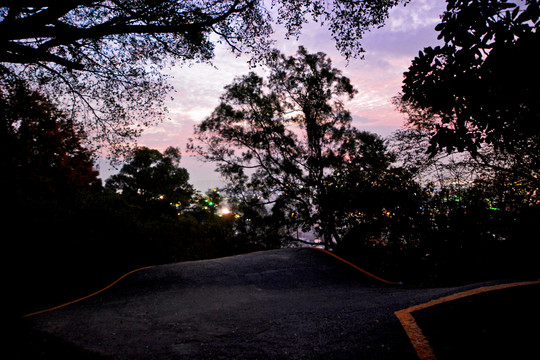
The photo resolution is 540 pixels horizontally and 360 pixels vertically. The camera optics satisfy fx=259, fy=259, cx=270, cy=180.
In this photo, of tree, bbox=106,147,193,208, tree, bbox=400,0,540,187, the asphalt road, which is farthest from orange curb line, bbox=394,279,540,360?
tree, bbox=106,147,193,208

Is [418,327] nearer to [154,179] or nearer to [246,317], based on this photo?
[246,317]

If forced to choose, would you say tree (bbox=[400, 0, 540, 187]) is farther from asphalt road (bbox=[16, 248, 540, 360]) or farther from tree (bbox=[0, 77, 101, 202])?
tree (bbox=[0, 77, 101, 202])

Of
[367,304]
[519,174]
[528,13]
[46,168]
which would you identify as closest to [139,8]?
[528,13]

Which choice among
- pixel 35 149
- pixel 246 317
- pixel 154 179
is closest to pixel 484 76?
pixel 246 317

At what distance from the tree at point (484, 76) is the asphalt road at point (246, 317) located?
1925 millimetres

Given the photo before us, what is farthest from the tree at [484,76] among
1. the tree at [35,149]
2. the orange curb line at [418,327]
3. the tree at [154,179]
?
the tree at [154,179]

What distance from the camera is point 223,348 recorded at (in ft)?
10.5

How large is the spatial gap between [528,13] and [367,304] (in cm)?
422

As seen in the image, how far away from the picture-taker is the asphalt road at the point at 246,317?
2963mm

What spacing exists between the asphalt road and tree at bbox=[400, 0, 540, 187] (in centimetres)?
193

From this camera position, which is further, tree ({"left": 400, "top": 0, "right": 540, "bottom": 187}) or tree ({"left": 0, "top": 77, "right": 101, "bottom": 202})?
tree ({"left": 0, "top": 77, "right": 101, "bottom": 202})

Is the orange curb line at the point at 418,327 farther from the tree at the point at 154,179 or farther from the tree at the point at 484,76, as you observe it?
the tree at the point at 154,179

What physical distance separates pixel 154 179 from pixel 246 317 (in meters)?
23.8

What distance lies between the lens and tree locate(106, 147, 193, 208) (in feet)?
82.9
